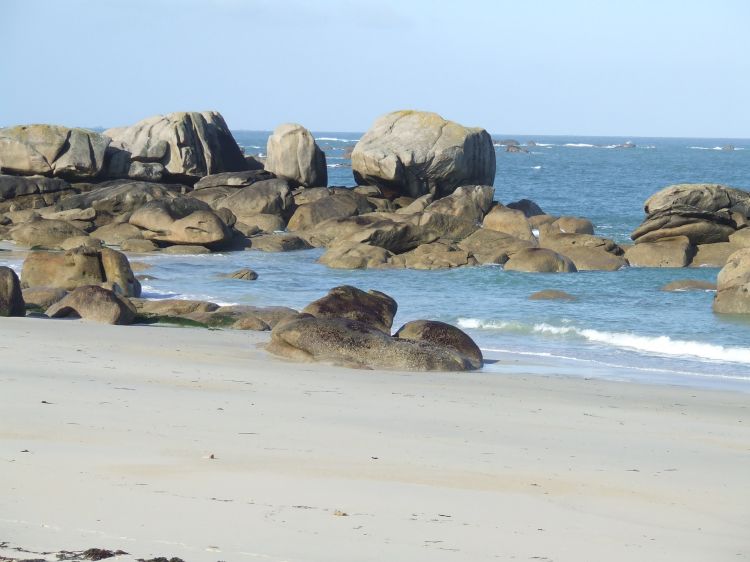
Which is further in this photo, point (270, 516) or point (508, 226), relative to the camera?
point (508, 226)

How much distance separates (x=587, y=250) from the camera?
2645 centimetres

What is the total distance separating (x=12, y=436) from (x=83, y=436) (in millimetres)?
408

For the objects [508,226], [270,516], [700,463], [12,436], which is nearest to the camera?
[270,516]

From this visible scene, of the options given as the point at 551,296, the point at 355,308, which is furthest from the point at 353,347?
the point at 551,296

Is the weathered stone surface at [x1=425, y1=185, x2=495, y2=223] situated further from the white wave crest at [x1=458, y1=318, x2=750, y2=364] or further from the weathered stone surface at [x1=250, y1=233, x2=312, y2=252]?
the white wave crest at [x1=458, y1=318, x2=750, y2=364]

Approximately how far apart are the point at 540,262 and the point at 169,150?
1600 centimetres

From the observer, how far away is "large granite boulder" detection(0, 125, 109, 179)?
111 feet

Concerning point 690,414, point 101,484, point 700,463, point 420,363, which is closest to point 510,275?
point 420,363

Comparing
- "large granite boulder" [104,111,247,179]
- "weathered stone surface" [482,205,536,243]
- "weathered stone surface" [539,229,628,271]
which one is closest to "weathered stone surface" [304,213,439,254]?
"weathered stone surface" [482,205,536,243]

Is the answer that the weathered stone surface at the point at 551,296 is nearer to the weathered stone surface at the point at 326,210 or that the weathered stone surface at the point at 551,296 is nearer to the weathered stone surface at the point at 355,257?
the weathered stone surface at the point at 355,257

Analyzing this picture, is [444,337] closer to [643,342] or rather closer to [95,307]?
[643,342]

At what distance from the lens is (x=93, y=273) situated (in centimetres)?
1839

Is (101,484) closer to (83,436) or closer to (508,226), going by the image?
(83,436)

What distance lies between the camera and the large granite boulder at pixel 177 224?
2781 cm
